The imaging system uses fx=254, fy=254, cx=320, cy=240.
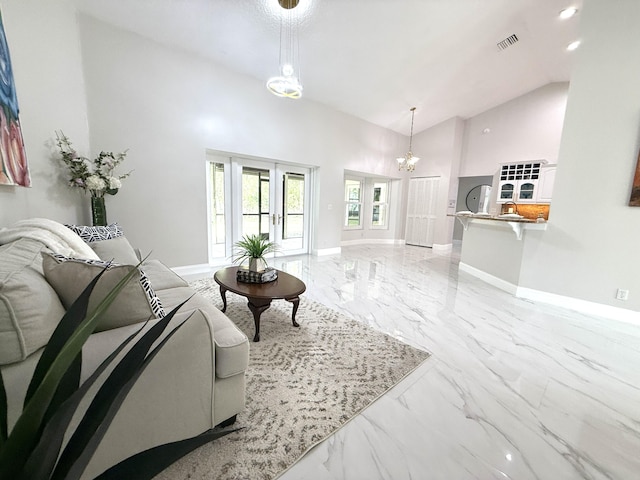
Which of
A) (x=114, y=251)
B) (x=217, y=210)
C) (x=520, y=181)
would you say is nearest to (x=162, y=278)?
(x=114, y=251)

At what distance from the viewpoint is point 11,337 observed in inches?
32.8

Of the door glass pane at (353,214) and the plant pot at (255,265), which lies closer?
the plant pot at (255,265)

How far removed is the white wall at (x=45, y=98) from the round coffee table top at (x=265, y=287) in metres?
1.65

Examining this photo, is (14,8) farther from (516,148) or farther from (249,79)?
(516,148)

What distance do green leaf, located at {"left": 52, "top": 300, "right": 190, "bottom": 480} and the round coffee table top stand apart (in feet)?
4.93

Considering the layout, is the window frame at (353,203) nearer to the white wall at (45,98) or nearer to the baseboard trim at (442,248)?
the baseboard trim at (442,248)

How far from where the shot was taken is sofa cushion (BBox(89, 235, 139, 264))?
2.19m

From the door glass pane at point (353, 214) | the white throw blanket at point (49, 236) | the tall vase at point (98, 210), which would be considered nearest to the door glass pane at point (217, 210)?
the tall vase at point (98, 210)

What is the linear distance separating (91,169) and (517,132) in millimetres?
8556

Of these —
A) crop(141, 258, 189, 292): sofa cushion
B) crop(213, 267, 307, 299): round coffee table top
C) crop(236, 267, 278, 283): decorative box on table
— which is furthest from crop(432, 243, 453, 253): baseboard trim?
crop(141, 258, 189, 292): sofa cushion

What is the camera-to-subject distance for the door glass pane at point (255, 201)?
4785 millimetres

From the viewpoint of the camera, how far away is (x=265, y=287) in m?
2.29

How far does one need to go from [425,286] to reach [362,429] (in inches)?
114

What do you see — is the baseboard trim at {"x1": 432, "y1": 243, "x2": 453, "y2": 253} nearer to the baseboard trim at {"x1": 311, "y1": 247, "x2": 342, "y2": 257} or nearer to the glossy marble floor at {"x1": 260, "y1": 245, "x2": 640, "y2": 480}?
the baseboard trim at {"x1": 311, "y1": 247, "x2": 342, "y2": 257}
